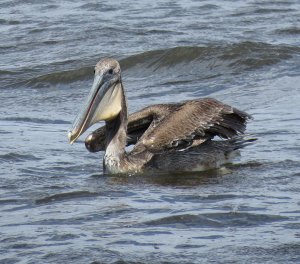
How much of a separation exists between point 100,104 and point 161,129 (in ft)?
1.81

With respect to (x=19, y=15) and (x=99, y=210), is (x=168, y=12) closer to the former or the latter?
(x=19, y=15)

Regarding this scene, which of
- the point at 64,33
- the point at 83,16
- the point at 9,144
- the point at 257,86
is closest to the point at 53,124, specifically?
the point at 9,144

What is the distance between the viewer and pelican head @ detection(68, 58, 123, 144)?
9.63 m

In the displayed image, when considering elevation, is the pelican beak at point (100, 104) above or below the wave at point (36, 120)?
above

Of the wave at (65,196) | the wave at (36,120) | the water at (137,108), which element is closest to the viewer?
the water at (137,108)

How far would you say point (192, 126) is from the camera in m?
9.82

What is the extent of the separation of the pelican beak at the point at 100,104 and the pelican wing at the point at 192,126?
1.24ft

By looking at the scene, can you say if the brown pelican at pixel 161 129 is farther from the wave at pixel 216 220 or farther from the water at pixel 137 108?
the wave at pixel 216 220

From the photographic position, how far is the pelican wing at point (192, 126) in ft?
32.0

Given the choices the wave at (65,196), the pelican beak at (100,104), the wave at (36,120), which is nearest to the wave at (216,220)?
the wave at (65,196)

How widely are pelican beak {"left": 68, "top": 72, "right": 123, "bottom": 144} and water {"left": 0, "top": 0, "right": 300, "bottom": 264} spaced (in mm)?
450

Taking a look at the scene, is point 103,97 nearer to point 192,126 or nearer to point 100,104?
point 100,104

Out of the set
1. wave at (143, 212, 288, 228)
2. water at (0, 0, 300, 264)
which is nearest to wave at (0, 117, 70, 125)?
water at (0, 0, 300, 264)

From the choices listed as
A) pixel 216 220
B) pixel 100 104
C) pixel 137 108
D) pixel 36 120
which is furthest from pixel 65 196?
pixel 137 108
